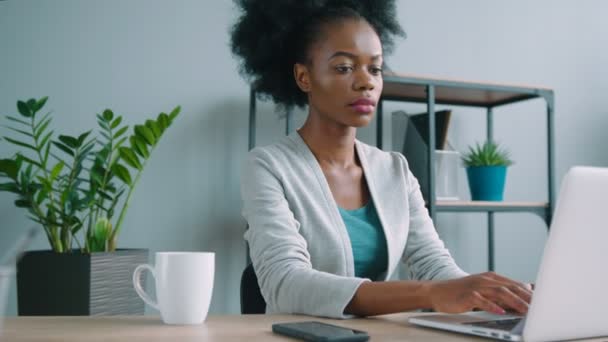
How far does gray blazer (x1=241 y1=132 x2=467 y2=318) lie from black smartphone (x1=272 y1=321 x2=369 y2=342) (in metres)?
0.22

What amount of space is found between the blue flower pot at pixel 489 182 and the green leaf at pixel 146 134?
125 cm

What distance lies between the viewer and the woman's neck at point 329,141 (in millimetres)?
1510

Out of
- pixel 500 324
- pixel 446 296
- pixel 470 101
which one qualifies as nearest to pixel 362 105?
pixel 446 296

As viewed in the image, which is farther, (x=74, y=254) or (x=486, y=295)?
(x=74, y=254)

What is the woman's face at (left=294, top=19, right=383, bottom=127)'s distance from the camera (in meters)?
1.41

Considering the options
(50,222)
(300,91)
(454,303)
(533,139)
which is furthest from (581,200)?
(533,139)

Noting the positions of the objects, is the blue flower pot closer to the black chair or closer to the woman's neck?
the woman's neck

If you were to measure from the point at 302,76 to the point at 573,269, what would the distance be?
0.97 metres

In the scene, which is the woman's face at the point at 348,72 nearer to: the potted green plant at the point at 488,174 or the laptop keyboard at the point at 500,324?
the laptop keyboard at the point at 500,324

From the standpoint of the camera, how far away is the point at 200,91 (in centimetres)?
242

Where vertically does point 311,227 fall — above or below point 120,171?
below

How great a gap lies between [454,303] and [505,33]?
2.33 meters

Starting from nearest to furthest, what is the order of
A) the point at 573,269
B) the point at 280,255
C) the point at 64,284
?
the point at 573,269 < the point at 280,255 < the point at 64,284

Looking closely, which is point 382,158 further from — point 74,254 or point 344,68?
point 74,254
